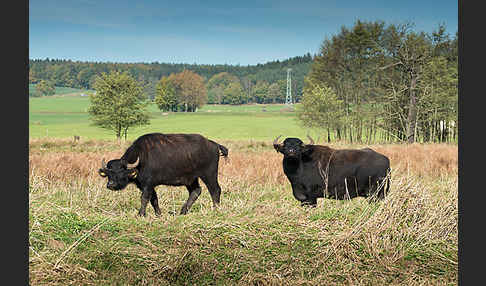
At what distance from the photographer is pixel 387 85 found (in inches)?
1672

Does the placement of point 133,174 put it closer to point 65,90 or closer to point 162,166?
point 162,166

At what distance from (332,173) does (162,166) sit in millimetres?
3969

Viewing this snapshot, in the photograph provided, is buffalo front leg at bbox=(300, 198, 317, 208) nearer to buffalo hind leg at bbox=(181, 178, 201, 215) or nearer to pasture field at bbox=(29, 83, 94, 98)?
buffalo hind leg at bbox=(181, 178, 201, 215)

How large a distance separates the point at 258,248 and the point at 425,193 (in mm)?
3906

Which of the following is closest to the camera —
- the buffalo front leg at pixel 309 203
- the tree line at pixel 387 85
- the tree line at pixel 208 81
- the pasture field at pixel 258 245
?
the pasture field at pixel 258 245

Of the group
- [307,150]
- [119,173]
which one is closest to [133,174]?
[119,173]

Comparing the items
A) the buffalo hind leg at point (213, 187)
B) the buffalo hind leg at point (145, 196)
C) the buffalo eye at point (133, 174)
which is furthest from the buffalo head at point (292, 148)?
the buffalo eye at point (133, 174)

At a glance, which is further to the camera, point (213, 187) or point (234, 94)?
point (234, 94)

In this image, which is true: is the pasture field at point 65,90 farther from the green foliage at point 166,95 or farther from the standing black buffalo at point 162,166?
the standing black buffalo at point 162,166

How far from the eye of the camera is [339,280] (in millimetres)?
6297

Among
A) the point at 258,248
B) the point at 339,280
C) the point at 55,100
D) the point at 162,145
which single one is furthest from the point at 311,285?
the point at 55,100

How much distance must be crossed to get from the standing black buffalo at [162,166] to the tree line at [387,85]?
2533 centimetres

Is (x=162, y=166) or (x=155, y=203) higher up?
(x=162, y=166)

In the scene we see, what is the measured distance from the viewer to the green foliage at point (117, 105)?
58.2m
